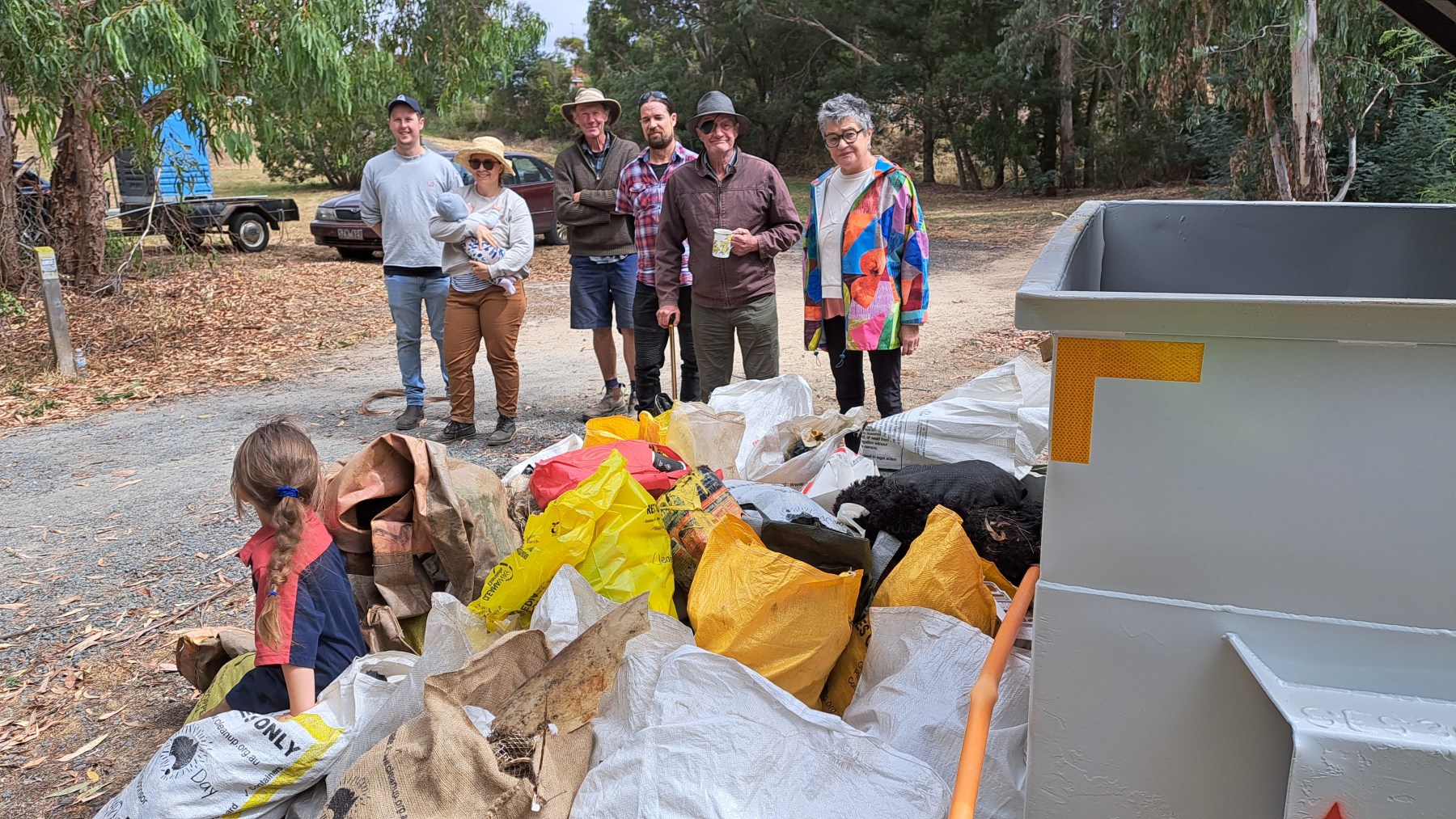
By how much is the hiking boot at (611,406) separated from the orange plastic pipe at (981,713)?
4.44m

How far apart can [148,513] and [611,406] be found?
264cm

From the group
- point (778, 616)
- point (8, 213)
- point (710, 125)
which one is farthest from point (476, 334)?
point (8, 213)

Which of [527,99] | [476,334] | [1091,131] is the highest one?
[527,99]

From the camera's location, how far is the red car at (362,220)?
1502cm

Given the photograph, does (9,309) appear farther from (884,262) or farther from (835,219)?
(884,262)

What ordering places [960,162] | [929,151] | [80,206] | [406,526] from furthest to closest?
[929,151] < [960,162] < [80,206] < [406,526]

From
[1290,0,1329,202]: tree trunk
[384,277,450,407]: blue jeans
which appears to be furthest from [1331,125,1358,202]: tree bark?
[384,277,450,407]: blue jeans

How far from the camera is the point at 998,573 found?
114 inches

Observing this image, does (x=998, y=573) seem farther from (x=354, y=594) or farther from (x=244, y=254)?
(x=244, y=254)

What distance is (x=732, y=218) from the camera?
5133mm

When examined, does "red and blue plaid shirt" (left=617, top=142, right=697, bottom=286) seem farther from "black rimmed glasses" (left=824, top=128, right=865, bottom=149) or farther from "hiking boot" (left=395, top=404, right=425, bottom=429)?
"hiking boot" (left=395, top=404, right=425, bottom=429)

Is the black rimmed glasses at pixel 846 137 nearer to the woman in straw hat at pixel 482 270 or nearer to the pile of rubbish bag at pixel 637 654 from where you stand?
the pile of rubbish bag at pixel 637 654

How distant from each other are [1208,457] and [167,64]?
9289mm

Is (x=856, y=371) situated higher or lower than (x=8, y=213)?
lower
